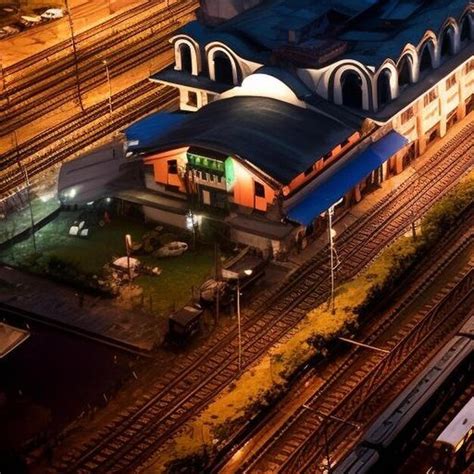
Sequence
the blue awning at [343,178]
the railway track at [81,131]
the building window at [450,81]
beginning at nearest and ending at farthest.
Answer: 1. the blue awning at [343,178]
2. the building window at [450,81]
3. the railway track at [81,131]

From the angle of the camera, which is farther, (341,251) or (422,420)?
(341,251)

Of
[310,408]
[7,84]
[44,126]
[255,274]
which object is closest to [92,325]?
[255,274]

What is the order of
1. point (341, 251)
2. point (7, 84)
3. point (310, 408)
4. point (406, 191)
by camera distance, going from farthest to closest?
point (7, 84) → point (406, 191) → point (341, 251) → point (310, 408)

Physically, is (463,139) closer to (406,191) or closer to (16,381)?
(406,191)

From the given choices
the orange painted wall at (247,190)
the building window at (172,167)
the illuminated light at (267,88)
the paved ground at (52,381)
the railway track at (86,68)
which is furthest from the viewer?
the railway track at (86,68)

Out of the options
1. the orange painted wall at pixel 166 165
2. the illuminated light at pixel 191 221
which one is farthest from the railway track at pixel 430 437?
the orange painted wall at pixel 166 165

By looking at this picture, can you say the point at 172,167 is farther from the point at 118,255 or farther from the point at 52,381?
the point at 52,381

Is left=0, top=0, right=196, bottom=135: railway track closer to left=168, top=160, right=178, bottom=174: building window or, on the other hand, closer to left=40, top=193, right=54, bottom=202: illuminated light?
left=40, top=193, right=54, bottom=202: illuminated light

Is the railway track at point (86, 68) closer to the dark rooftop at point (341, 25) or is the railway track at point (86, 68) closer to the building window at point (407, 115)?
the dark rooftop at point (341, 25)

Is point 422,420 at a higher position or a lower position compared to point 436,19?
lower
